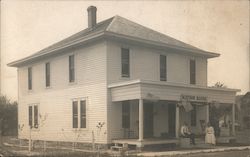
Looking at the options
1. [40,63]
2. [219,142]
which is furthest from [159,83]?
[40,63]

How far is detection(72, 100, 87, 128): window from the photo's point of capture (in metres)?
26.9

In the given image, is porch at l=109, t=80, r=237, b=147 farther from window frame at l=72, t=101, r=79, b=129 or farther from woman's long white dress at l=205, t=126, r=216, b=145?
window frame at l=72, t=101, r=79, b=129

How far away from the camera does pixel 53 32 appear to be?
3391cm

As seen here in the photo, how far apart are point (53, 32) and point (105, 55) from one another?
1044 cm

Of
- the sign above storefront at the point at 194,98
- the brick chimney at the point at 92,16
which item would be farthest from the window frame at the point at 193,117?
the brick chimney at the point at 92,16

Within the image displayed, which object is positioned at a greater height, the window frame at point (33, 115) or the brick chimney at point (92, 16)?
the brick chimney at point (92, 16)

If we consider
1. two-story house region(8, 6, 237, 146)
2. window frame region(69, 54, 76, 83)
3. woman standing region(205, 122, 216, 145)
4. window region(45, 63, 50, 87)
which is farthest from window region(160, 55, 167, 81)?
window region(45, 63, 50, 87)

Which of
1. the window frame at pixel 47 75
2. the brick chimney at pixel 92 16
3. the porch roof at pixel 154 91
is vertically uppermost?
the brick chimney at pixel 92 16

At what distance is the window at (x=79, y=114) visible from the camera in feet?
88.3

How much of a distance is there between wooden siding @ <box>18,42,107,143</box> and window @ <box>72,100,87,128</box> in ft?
1.14

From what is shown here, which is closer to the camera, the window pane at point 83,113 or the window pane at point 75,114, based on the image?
the window pane at point 83,113

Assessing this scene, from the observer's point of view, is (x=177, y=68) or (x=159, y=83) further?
(x=177, y=68)

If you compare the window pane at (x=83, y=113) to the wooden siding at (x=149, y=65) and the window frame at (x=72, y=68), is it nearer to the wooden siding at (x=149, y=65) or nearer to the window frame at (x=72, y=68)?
the window frame at (x=72, y=68)

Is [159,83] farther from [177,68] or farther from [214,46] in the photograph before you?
[177,68]
